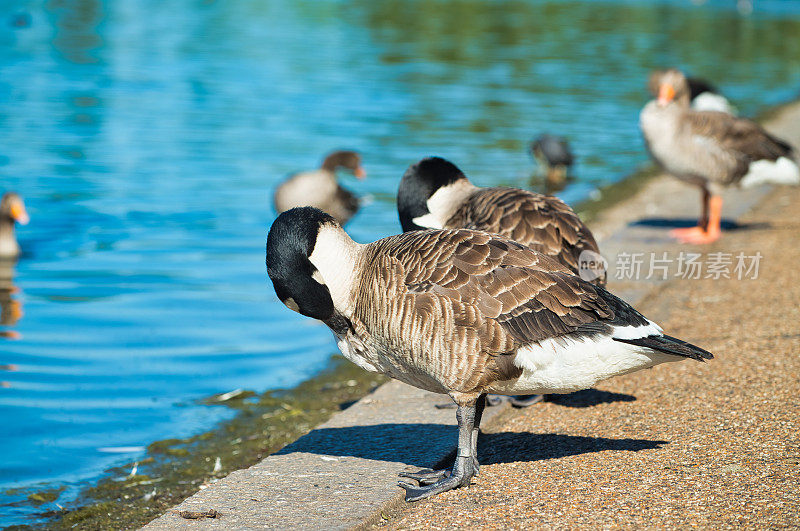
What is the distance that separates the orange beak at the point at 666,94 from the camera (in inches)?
412

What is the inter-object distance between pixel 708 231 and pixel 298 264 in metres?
6.96

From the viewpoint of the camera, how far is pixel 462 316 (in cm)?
434

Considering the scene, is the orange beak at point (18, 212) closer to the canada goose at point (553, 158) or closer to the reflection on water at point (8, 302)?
the reflection on water at point (8, 302)

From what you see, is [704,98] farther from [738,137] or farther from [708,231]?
[708,231]

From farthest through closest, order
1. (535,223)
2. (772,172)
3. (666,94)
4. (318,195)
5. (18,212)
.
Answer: (318,195)
(18,212)
(666,94)
(772,172)
(535,223)

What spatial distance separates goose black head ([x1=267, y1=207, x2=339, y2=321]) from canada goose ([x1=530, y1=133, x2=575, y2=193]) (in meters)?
10.4

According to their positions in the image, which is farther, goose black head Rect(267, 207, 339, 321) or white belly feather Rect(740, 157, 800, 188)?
white belly feather Rect(740, 157, 800, 188)

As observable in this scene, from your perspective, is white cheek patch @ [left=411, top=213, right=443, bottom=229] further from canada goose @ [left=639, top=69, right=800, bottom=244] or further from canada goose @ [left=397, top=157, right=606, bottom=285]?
canada goose @ [left=639, top=69, right=800, bottom=244]

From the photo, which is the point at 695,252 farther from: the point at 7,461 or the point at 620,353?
the point at 7,461

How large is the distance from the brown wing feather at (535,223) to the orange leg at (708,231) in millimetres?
4524

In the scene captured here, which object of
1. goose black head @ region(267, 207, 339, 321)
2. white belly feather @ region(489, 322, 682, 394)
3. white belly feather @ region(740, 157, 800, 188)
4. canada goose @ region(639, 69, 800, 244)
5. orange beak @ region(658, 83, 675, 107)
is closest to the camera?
white belly feather @ region(489, 322, 682, 394)

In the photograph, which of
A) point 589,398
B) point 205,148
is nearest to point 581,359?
point 589,398

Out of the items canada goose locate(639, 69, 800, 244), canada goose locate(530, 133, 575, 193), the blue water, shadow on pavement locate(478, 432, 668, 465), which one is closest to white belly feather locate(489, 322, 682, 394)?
shadow on pavement locate(478, 432, 668, 465)

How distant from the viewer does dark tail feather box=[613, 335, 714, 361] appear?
4.20 meters
